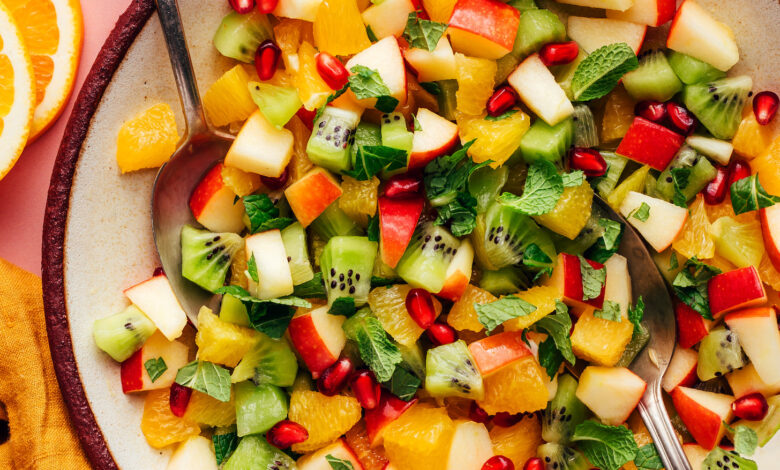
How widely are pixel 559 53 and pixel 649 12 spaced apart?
0.33 metres

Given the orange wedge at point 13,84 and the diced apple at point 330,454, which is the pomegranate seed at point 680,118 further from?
the orange wedge at point 13,84

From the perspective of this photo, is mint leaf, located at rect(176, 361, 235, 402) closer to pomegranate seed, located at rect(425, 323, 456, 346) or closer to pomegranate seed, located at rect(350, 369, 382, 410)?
pomegranate seed, located at rect(350, 369, 382, 410)

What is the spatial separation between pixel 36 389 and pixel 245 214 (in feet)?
3.37

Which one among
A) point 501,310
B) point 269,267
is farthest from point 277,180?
point 501,310

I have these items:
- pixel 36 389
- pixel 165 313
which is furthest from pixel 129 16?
pixel 36 389

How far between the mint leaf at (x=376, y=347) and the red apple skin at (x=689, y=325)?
98 cm

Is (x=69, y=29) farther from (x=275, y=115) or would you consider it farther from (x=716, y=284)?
(x=716, y=284)

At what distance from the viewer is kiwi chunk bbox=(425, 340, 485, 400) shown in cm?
217

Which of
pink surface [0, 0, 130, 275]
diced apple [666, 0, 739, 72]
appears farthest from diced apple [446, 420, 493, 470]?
pink surface [0, 0, 130, 275]

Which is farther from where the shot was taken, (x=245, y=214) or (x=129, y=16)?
(x=245, y=214)

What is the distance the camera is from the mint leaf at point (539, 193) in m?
2.08

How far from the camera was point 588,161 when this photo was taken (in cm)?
221

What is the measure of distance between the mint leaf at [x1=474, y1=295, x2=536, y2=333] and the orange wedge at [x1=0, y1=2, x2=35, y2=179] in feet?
5.70

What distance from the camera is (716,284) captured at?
7.39 feet
